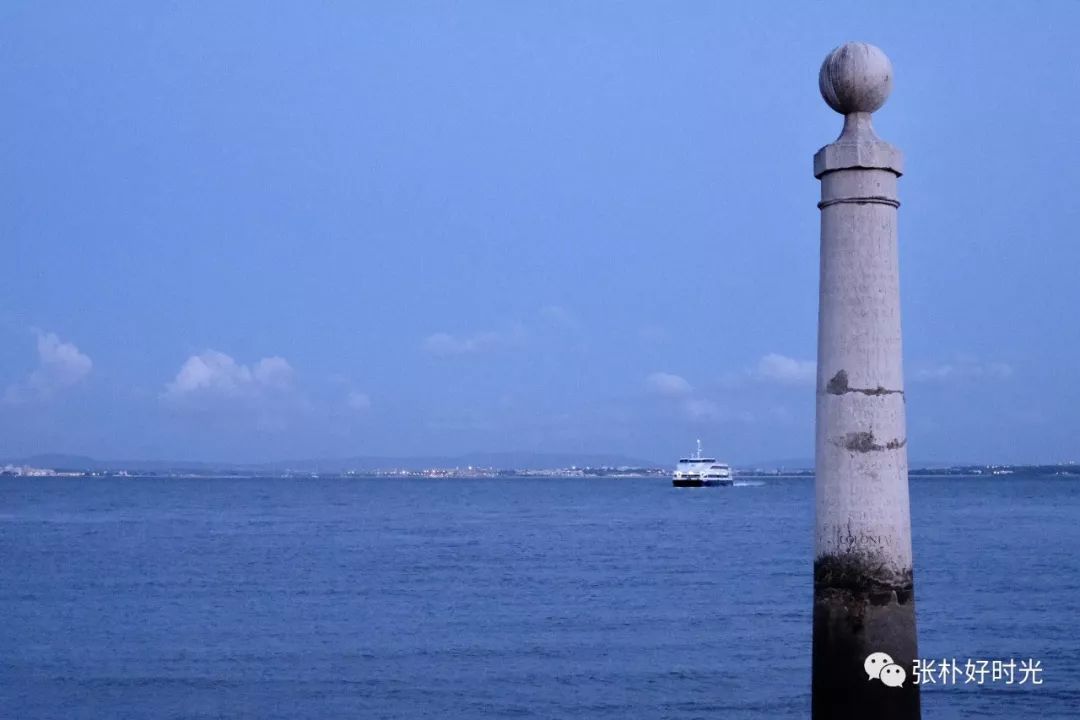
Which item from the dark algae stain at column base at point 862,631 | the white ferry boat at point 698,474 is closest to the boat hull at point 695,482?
the white ferry boat at point 698,474

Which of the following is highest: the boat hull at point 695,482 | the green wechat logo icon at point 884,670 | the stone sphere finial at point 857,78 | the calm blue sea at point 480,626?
the stone sphere finial at point 857,78

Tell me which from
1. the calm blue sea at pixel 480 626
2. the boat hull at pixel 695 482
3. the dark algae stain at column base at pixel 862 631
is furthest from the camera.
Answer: the boat hull at pixel 695 482

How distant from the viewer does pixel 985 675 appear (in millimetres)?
18672

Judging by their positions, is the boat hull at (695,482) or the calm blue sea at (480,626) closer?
the calm blue sea at (480,626)

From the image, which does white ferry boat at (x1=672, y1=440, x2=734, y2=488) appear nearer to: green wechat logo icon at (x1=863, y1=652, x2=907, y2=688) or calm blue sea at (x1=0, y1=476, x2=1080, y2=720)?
calm blue sea at (x1=0, y1=476, x2=1080, y2=720)

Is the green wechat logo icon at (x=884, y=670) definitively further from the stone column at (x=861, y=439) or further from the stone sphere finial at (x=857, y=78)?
the stone sphere finial at (x=857, y=78)

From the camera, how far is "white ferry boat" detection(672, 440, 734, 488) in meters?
138

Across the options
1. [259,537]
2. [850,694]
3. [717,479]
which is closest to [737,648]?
[850,694]

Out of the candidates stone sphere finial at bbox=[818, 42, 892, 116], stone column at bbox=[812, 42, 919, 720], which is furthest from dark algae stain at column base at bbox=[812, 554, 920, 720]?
stone sphere finial at bbox=[818, 42, 892, 116]

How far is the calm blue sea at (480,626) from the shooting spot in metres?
17.9

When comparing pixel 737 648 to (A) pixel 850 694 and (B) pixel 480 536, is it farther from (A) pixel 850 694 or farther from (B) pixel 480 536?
(B) pixel 480 536

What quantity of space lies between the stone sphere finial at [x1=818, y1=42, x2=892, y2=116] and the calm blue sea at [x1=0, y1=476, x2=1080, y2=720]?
11.6 meters

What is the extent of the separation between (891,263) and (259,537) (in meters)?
57.4

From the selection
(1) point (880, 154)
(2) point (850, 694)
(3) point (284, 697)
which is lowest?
(3) point (284, 697)
